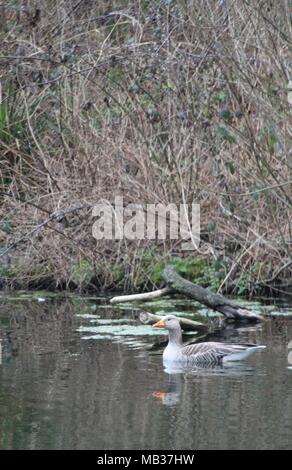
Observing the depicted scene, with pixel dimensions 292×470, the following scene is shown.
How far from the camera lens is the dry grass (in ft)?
46.3

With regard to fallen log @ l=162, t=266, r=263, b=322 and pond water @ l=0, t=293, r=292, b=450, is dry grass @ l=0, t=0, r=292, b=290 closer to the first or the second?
fallen log @ l=162, t=266, r=263, b=322

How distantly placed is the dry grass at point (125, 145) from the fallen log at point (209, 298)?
649 mm

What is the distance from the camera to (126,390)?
382 inches

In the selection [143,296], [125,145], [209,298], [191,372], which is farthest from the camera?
[125,145]

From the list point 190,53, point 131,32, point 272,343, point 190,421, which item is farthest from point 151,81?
point 190,421

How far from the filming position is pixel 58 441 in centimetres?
829

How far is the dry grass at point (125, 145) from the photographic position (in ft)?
46.3

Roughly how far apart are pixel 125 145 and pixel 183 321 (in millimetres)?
3665

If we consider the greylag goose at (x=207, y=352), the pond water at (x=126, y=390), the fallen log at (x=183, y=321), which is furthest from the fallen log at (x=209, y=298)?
the greylag goose at (x=207, y=352)

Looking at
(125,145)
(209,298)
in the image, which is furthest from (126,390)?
(125,145)

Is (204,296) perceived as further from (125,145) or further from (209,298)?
(125,145)

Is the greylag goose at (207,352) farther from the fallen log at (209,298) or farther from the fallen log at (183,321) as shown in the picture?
the fallen log at (209,298)

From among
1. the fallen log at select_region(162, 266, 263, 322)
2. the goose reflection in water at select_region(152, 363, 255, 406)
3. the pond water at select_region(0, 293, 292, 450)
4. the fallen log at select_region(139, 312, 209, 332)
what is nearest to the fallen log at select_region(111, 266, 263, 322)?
the fallen log at select_region(162, 266, 263, 322)

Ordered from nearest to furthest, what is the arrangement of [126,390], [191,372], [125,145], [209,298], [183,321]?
[126,390], [191,372], [183,321], [209,298], [125,145]
